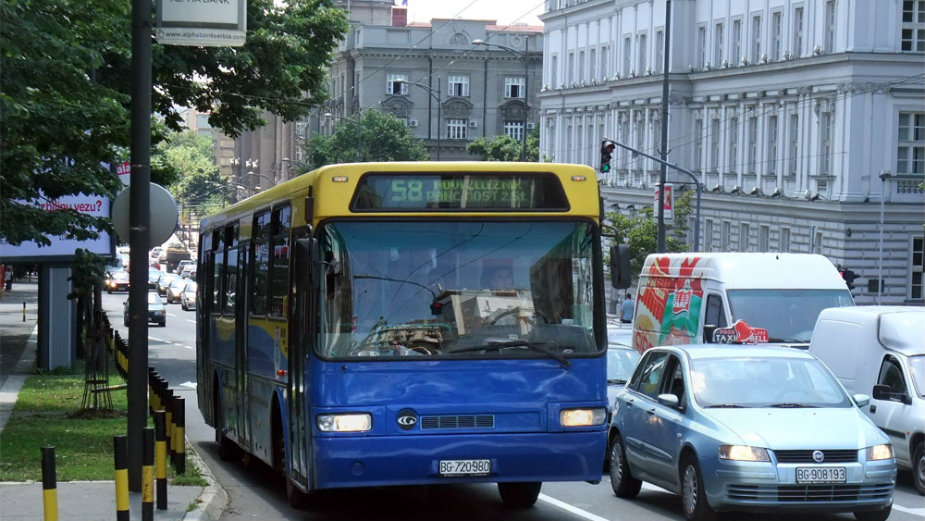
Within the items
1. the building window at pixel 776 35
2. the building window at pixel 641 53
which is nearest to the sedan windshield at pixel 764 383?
the building window at pixel 776 35

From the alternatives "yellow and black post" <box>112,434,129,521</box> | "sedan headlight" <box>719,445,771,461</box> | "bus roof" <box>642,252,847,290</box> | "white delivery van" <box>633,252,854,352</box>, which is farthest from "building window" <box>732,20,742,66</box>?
"yellow and black post" <box>112,434,129,521</box>

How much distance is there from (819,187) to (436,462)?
50.2m

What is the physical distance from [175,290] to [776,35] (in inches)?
1540

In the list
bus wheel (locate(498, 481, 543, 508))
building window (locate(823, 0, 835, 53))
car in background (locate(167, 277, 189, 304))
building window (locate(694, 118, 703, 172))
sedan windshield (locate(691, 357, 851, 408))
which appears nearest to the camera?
sedan windshield (locate(691, 357, 851, 408))

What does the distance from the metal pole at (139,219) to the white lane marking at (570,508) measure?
3973 millimetres

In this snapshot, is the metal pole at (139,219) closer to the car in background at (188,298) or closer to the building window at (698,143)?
the building window at (698,143)

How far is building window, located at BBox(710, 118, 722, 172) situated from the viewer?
71.1m

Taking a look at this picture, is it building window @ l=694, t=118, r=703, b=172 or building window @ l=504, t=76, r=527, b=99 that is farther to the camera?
building window @ l=504, t=76, r=527, b=99

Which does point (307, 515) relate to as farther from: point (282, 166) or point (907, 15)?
point (282, 166)

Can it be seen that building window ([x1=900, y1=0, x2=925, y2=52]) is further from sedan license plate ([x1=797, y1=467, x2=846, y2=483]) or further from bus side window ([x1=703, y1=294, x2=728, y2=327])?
sedan license plate ([x1=797, y1=467, x2=846, y2=483])

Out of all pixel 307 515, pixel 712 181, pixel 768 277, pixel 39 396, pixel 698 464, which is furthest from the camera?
pixel 712 181

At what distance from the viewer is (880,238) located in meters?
56.9

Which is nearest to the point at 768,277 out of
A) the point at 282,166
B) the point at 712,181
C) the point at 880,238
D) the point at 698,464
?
the point at 698,464

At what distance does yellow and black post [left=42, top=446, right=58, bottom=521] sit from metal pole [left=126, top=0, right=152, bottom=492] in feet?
7.86
